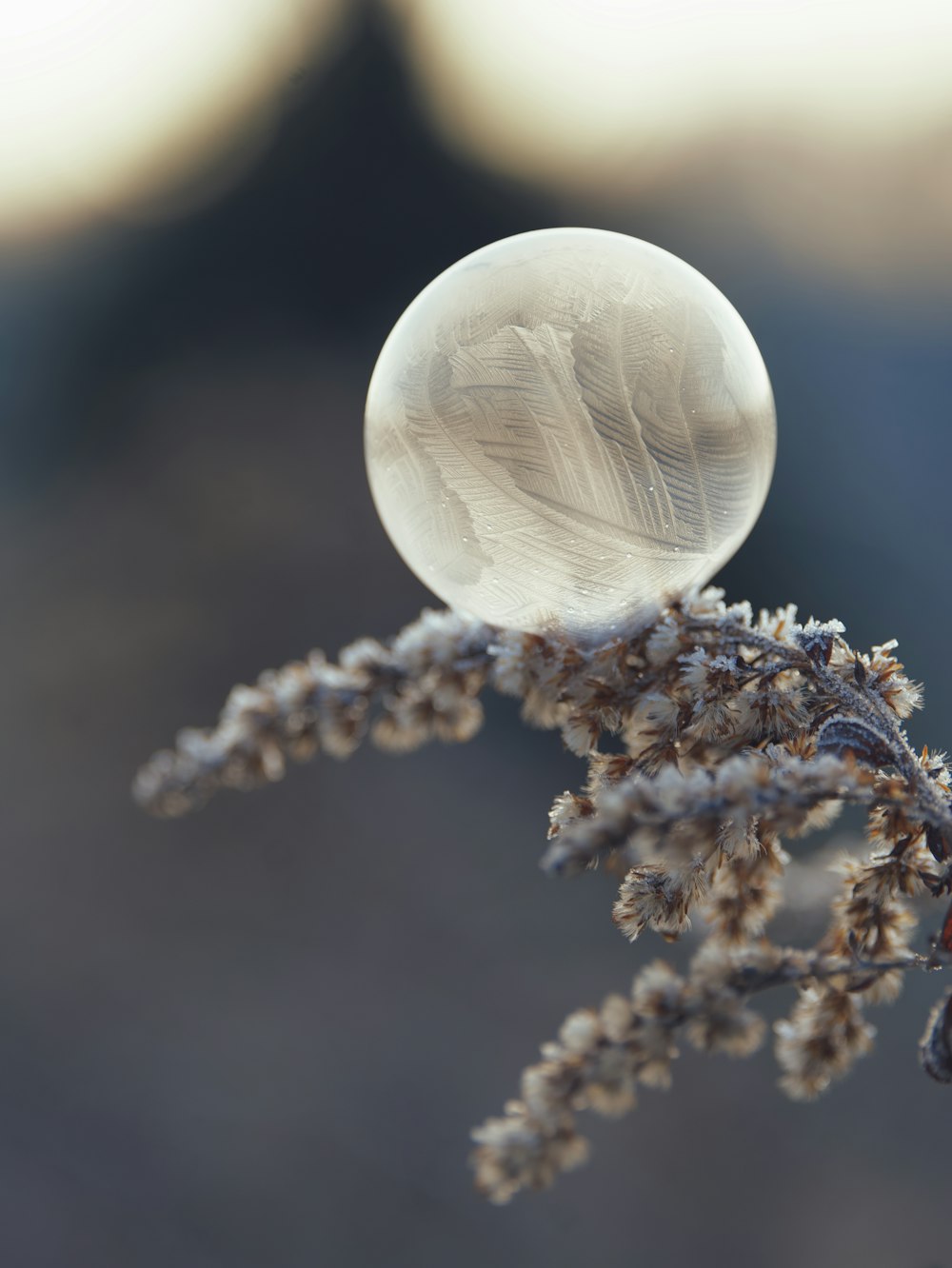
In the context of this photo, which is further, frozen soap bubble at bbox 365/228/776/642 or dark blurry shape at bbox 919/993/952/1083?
frozen soap bubble at bbox 365/228/776/642

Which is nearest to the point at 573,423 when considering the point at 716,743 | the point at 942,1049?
the point at 716,743

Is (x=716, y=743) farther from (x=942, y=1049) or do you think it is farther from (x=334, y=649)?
(x=334, y=649)

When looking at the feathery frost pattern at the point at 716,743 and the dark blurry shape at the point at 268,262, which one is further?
the dark blurry shape at the point at 268,262

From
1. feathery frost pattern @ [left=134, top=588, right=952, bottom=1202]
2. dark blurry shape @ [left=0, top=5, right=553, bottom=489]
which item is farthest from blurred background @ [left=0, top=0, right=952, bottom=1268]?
feathery frost pattern @ [left=134, top=588, right=952, bottom=1202]

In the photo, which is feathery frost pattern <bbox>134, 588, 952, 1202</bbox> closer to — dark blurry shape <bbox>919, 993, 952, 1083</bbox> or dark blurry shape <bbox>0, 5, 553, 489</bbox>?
dark blurry shape <bbox>919, 993, 952, 1083</bbox>

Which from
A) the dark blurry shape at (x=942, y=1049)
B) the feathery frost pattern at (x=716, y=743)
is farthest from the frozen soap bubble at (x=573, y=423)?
the dark blurry shape at (x=942, y=1049)

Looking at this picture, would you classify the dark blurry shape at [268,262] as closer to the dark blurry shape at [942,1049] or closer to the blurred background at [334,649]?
the blurred background at [334,649]

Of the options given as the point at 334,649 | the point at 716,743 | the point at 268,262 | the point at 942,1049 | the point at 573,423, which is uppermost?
the point at 268,262

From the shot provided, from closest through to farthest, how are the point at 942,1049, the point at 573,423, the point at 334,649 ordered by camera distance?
1. the point at 942,1049
2. the point at 573,423
3. the point at 334,649

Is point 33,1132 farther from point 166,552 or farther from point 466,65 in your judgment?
point 466,65

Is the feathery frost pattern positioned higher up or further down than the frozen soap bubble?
further down
